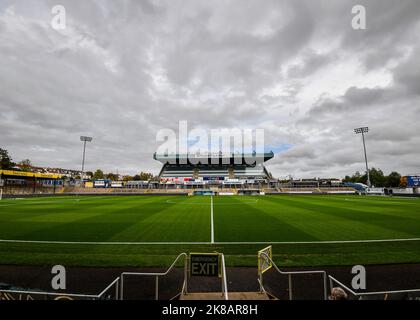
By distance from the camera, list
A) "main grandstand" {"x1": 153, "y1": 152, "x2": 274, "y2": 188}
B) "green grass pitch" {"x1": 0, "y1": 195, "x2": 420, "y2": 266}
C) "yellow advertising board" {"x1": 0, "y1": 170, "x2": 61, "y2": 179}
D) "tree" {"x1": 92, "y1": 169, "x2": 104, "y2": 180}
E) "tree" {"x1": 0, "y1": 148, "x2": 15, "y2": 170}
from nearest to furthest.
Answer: "green grass pitch" {"x1": 0, "y1": 195, "x2": 420, "y2": 266}, "yellow advertising board" {"x1": 0, "y1": 170, "x2": 61, "y2": 179}, "tree" {"x1": 0, "y1": 148, "x2": 15, "y2": 170}, "main grandstand" {"x1": 153, "y1": 152, "x2": 274, "y2": 188}, "tree" {"x1": 92, "y1": 169, "x2": 104, "y2": 180}

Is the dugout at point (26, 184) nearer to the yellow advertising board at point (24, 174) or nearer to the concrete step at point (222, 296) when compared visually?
the yellow advertising board at point (24, 174)

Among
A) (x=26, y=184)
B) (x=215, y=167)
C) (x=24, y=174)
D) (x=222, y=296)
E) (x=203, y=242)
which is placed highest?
(x=215, y=167)

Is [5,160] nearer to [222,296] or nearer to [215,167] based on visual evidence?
[215,167]

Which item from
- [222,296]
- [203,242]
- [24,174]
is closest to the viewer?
[222,296]

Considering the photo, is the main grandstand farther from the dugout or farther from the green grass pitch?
the green grass pitch

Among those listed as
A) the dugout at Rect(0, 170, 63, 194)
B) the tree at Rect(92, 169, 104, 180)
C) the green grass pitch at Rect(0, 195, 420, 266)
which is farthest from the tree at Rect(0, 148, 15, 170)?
the green grass pitch at Rect(0, 195, 420, 266)

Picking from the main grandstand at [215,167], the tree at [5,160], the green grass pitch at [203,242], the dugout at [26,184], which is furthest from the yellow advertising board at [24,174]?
the green grass pitch at [203,242]

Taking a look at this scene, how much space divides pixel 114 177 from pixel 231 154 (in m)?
96.0

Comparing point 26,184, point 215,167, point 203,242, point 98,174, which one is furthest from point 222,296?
point 98,174

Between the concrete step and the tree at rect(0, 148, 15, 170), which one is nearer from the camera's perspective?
the concrete step

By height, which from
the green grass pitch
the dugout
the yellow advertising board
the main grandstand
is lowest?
the green grass pitch

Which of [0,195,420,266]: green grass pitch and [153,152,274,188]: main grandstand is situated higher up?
[153,152,274,188]: main grandstand

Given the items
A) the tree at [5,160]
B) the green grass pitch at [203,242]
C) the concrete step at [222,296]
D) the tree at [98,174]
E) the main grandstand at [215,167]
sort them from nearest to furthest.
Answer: the concrete step at [222,296] < the green grass pitch at [203,242] < the tree at [5,160] < the main grandstand at [215,167] < the tree at [98,174]
